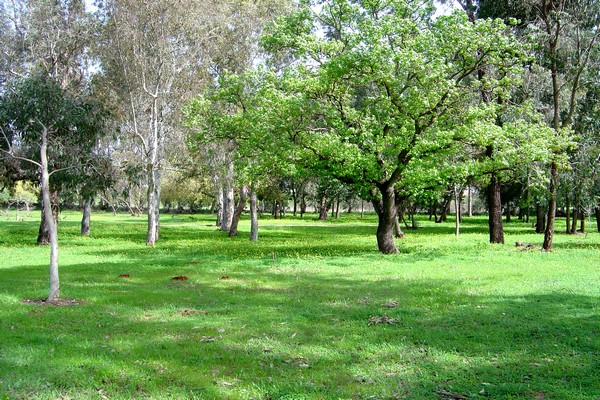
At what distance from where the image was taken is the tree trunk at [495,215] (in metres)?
26.7

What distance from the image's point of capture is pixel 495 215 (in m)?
27.1

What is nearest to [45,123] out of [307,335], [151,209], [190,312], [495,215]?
[190,312]

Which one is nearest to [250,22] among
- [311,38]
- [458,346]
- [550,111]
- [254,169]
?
[311,38]

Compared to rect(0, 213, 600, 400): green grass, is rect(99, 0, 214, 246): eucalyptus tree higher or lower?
higher

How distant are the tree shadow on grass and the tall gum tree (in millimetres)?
8119


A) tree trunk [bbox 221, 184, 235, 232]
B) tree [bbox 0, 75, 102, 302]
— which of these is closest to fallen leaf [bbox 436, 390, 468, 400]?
tree [bbox 0, 75, 102, 302]

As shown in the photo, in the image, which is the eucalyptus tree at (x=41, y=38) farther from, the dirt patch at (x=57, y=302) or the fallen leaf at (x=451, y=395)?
the fallen leaf at (x=451, y=395)

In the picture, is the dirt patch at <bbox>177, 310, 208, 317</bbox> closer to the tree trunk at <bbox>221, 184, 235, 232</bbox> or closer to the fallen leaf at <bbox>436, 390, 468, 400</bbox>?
the fallen leaf at <bbox>436, 390, 468, 400</bbox>

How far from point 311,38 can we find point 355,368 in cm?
1616

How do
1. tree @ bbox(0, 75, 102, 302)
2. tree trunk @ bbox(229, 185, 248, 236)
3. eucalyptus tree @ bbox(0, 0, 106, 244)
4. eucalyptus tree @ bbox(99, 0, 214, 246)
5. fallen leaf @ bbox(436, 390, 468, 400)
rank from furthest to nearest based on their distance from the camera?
1. tree trunk @ bbox(229, 185, 248, 236)
2. eucalyptus tree @ bbox(99, 0, 214, 246)
3. eucalyptus tree @ bbox(0, 0, 106, 244)
4. tree @ bbox(0, 75, 102, 302)
5. fallen leaf @ bbox(436, 390, 468, 400)

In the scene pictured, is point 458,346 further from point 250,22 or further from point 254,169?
point 250,22

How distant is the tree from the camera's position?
37.9ft

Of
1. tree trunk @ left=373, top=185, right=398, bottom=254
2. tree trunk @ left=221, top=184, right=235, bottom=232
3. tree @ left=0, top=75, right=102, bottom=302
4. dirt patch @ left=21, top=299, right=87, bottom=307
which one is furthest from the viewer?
tree trunk @ left=221, top=184, right=235, bottom=232

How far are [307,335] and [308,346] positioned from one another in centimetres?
66
